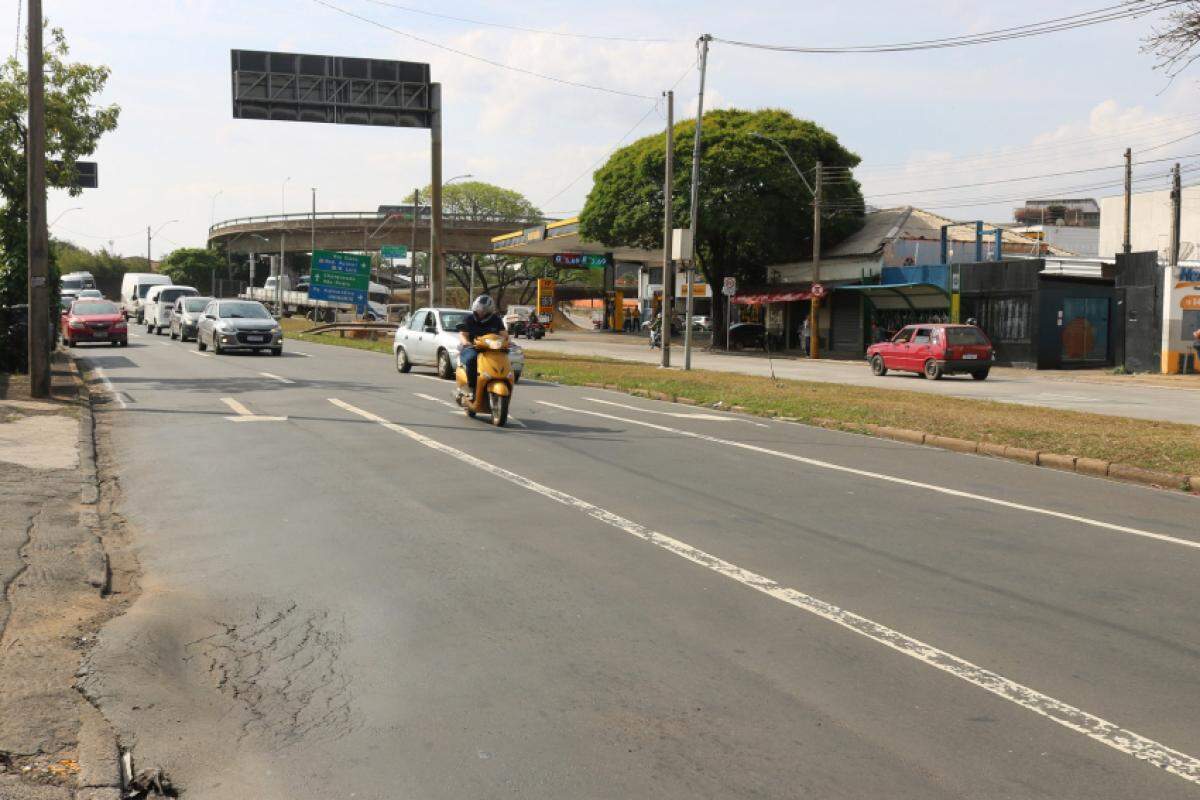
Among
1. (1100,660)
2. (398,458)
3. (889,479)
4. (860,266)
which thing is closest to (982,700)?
(1100,660)

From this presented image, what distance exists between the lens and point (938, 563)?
7438mm

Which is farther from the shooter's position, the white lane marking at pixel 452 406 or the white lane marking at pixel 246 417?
the white lane marking at pixel 452 406

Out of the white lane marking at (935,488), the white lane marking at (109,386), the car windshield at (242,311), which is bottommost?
the white lane marking at (935,488)

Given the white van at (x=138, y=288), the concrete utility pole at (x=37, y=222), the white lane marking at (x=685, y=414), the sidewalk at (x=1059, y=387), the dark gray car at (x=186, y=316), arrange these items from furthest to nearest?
1. the white van at (x=138, y=288)
2. the dark gray car at (x=186, y=316)
3. the sidewalk at (x=1059, y=387)
4. the white lane marking at (x=685, y=414)
5. the concrete utility pole at (x=37, y=222)

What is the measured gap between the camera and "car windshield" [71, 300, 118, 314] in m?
37.0

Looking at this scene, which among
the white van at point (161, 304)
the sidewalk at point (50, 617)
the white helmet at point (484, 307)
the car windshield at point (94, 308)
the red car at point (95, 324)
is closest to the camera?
the sidewalk at point (50, 617)

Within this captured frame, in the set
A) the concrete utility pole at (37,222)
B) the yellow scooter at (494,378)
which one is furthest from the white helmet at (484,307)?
the concrete utility pole at (37,222)

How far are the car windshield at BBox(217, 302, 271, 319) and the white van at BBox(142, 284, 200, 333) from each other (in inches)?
635

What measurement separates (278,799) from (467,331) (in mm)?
11741

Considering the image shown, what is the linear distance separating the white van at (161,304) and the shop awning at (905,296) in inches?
1177

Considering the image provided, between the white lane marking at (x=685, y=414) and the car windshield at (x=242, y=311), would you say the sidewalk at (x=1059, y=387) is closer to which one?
the white lane marking at (x=685, y=414)

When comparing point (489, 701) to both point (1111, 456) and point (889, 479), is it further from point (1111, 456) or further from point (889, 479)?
point (1111, 456)

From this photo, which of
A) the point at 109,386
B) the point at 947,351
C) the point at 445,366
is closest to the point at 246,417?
the point at 109,386

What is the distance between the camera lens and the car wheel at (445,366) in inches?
941
